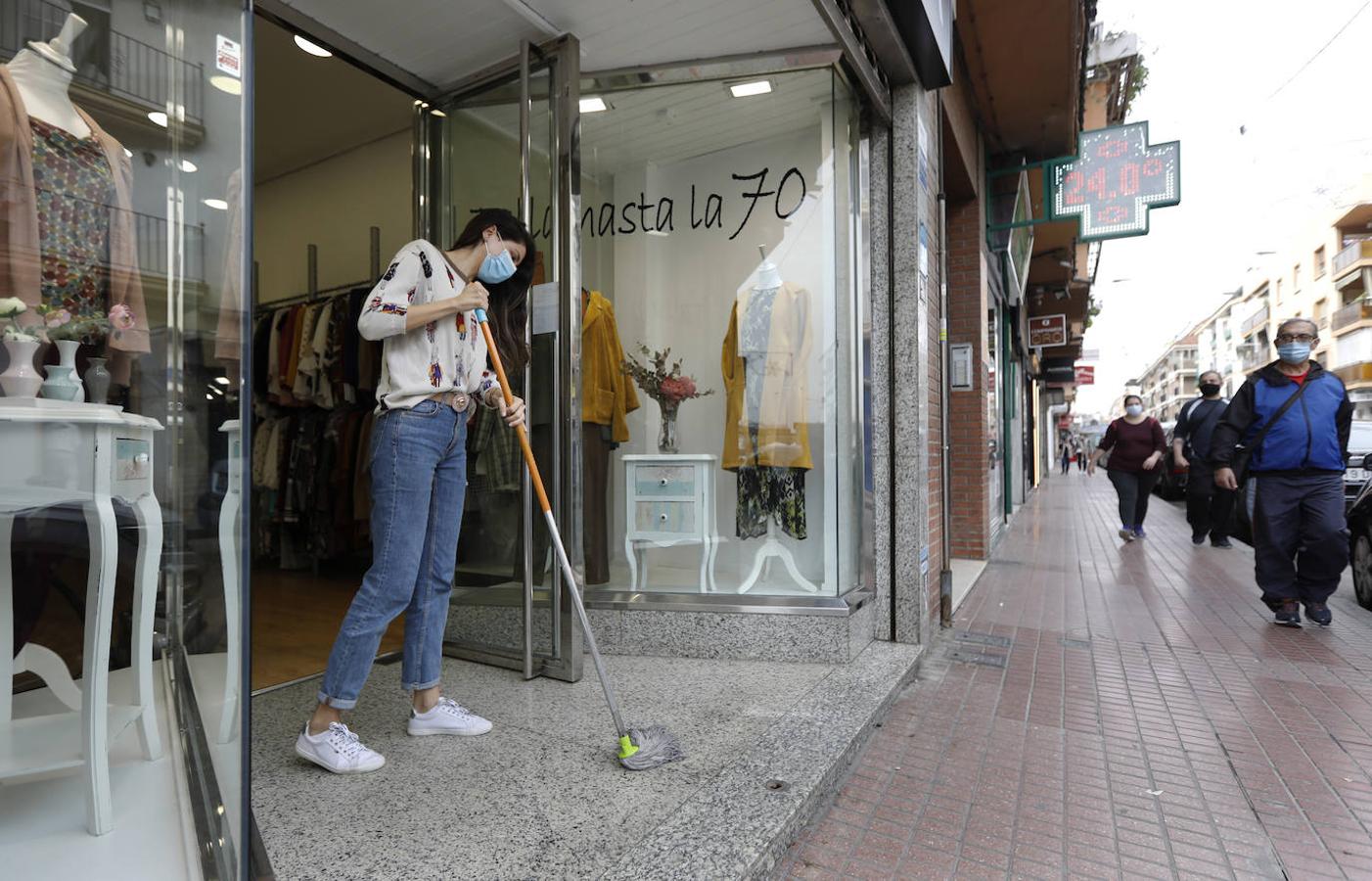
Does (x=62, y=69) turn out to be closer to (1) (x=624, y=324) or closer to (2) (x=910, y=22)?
(1) (x=624, y=324)

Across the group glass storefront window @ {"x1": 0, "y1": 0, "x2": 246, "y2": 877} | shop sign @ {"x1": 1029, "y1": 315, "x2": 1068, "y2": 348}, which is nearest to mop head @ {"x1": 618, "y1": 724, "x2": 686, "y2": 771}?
glass storefront window @ {"x1": 0, "y1": 0, "x2": 246, "y2": 877}

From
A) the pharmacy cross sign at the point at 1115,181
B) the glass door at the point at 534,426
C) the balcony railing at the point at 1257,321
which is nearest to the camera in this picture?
the glass door at the point at 534,426

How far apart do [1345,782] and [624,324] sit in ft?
11.8

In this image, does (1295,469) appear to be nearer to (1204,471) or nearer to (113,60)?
(1204,471)

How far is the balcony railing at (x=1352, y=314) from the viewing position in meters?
41.0

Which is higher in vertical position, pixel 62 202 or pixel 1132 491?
pixel 62 202

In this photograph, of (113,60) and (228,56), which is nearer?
(228,56)

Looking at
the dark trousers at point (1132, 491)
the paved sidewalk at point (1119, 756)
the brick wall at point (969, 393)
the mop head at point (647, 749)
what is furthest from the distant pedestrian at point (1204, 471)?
the mop head at point (647, 749)

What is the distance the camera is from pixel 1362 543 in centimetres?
552

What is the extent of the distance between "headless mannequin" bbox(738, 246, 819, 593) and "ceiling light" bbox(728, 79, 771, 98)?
0.78m

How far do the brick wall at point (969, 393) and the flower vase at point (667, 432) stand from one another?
154 inches

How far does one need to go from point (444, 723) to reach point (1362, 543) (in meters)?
6.30

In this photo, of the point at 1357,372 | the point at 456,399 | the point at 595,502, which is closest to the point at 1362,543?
the point at 595,502

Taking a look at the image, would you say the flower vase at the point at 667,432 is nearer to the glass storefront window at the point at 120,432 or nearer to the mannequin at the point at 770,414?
the mannequin at the point at 770,414
